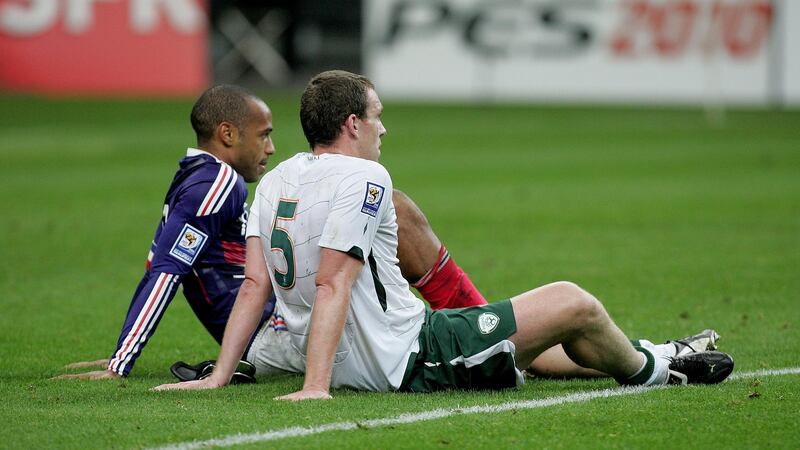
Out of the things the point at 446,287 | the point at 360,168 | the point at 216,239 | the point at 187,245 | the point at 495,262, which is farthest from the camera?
the point at 495,262

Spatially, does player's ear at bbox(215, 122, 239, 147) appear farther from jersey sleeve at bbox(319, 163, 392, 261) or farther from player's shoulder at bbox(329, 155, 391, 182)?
jersey sleeve at bbox(319, 163, 392, 261)

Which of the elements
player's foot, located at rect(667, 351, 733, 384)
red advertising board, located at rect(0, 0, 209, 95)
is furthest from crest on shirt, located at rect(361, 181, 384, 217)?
red advertising board, located at rect(0, 0, 209, 95)

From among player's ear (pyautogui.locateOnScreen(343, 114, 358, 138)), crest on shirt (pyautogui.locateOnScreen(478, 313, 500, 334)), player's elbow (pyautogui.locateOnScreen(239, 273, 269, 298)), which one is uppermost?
player's ear (pyautogui.locateOnScreen(343, 114, 358, 138))

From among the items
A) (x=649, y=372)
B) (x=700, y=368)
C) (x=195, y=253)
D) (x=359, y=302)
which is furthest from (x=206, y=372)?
(x=700, y=368)

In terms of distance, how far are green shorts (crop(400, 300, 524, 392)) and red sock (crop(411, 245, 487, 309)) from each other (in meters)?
0.94

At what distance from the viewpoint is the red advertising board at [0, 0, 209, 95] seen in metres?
32.8

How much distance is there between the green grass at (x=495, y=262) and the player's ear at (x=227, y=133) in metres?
1.28

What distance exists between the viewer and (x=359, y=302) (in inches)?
224

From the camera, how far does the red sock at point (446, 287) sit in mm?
6844

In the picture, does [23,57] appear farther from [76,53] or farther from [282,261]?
[282,261]

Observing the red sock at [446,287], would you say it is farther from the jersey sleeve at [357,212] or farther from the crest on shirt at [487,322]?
the jersey sleeve at [357,212]

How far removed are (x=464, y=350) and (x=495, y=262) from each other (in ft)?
18.4

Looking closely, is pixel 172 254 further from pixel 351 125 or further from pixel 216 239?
pixel 351 125

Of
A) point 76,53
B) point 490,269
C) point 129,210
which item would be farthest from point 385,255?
point 76,53
